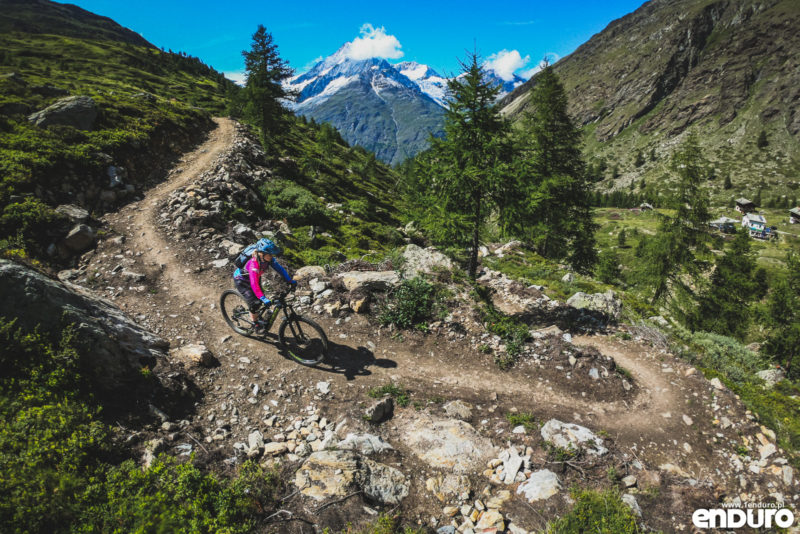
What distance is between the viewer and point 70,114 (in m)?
20.2

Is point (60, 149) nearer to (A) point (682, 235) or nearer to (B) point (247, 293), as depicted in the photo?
(B) point (247, 293)

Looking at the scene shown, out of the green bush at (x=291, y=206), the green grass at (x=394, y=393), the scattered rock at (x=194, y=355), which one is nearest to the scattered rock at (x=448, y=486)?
the green grass at (x=394, y=393)

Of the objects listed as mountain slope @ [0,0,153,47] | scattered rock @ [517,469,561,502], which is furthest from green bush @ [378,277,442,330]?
mountain slope @ [0,0,153,47]

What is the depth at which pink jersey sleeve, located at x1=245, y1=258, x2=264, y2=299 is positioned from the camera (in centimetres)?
902

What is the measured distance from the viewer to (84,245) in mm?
14125

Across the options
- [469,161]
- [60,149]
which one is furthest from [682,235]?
[60,149]

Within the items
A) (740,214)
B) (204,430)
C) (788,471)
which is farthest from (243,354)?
(740,214)

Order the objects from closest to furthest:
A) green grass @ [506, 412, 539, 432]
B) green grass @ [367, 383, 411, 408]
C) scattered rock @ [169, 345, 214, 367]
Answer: green grass @ [506, 412, 539, 432]
green grass @ [367, 383, 411, 408]
scattered rock @ [169, 345, 214, 367]

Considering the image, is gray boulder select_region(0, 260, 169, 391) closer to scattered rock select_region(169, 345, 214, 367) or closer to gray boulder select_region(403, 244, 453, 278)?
scattered rock select_region(169, 345, 214, 367)

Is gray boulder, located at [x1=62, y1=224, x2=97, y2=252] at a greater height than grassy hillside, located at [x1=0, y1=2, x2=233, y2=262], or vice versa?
grassy hillside, located at [x1=0, y1=2, x2=233, y2=262]

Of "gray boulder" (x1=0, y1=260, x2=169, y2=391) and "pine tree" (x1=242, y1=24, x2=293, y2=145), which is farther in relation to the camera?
"pine tree" (x1=242, y1=24, x2=293, y2=145)

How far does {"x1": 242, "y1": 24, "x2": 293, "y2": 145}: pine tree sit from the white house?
159019 millimetres

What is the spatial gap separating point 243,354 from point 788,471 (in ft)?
46.4

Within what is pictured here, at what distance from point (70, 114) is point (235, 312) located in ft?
69.1
